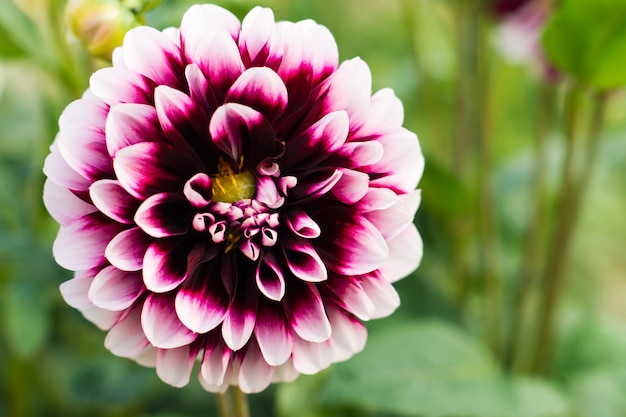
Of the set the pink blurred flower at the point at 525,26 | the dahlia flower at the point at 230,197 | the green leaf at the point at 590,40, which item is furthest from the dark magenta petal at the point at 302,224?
the pink blurred flower at the point at 525,26

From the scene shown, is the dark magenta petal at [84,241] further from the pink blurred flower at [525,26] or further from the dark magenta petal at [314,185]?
the pink blurred flower at [525,26]

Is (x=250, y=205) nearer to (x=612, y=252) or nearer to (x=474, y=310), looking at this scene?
(x=474, y=310)

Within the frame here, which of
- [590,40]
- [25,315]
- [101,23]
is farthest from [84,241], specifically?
[590,40]

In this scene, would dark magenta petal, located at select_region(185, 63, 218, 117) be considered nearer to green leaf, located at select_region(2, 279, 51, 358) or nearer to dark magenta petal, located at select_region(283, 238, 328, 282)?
dark magenta petal, located at select_region(283, 238, 328, 282)

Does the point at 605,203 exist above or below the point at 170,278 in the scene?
below

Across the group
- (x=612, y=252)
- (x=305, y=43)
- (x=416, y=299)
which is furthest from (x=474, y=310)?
(x=305, y=43)
